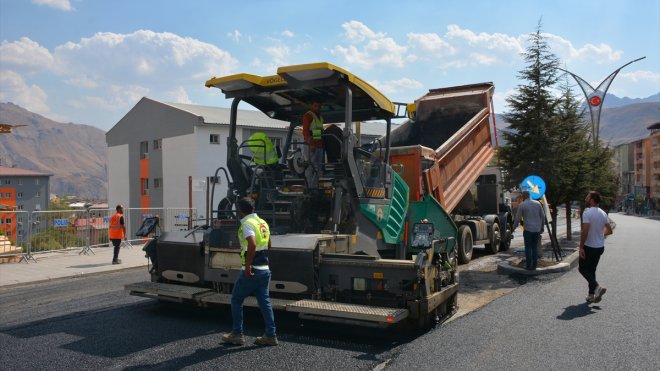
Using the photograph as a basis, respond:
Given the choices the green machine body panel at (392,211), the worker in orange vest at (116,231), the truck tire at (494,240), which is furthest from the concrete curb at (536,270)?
the worker in orange vest at (116,231)

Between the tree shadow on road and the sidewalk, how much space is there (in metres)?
9.53

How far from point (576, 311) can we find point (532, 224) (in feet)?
10.1

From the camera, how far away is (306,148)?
7.27 metres

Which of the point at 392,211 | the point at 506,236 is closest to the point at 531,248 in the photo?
the point at 392,211

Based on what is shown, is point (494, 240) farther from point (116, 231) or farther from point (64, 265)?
point (64, 265)

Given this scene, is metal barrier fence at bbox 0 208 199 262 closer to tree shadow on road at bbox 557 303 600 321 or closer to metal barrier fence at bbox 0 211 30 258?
metal barrier fence at bbox 0 211 30 258

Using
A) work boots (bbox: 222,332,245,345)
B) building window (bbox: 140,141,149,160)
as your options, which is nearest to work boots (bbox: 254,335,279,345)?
work boots (bbox: 222,332,245,345)

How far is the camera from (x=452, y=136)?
10633 mm

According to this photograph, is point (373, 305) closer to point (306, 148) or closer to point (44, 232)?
point (306, 148)

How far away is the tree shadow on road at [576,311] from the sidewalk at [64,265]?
9.53 meters

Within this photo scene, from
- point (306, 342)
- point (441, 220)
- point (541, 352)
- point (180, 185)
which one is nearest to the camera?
point (541, 352)

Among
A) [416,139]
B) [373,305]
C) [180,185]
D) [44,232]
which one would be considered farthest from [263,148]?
[180,185]

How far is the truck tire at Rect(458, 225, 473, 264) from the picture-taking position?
1188 cm

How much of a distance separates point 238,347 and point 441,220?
4.84 meters
